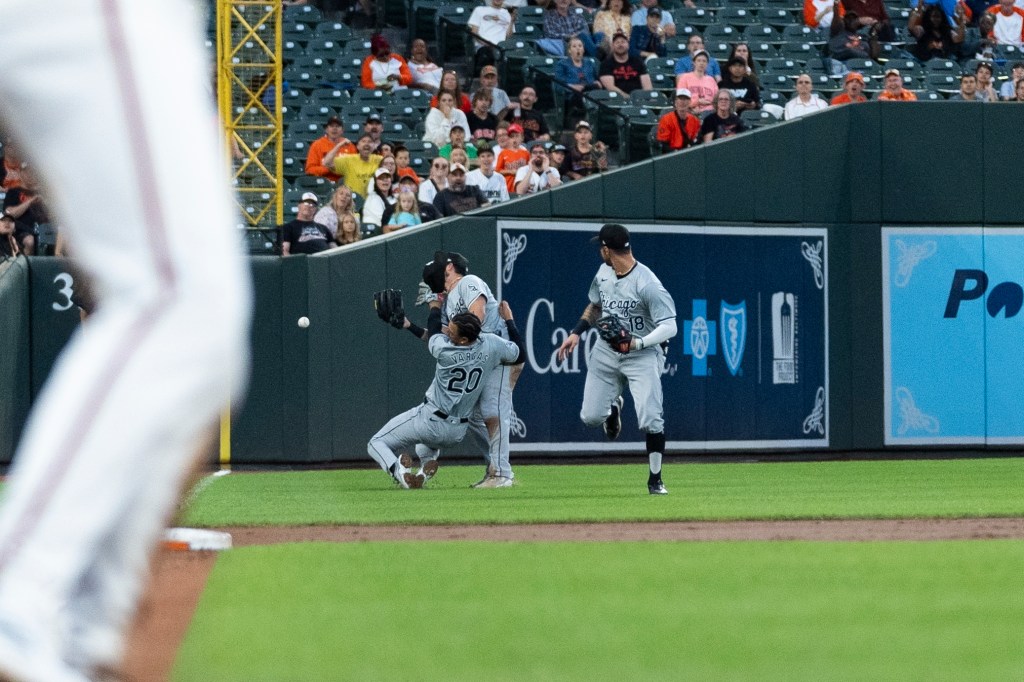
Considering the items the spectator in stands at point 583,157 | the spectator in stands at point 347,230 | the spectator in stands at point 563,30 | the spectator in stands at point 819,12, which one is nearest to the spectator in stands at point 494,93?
the spectator in stands at point 583,157

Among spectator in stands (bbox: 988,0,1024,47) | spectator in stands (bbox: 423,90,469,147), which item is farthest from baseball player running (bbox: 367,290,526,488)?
spectator in stands (bbox: 988,0,1024,47)

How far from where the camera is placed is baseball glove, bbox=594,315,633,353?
1120 cm

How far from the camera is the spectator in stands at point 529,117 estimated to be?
17.4 metres

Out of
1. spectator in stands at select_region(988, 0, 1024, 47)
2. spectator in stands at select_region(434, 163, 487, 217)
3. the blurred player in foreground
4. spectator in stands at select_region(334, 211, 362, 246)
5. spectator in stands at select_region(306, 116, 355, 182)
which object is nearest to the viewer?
the blurred player in foreground

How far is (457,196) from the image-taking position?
1584cm

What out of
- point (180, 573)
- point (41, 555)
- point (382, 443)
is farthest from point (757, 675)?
point (382, 443)

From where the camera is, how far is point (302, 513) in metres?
9.97

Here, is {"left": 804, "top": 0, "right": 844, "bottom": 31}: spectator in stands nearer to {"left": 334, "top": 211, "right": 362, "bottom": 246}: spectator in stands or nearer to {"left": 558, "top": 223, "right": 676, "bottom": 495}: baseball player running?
{"left": 334, "top": 211, "right": 362, "bottom": 246}: spectator in stands

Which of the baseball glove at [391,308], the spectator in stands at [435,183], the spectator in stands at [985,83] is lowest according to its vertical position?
the baseball glove at [391,308]

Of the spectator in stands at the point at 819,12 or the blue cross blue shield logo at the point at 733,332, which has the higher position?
the spectator in stands at the point at 819,12

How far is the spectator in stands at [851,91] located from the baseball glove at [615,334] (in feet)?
24.1

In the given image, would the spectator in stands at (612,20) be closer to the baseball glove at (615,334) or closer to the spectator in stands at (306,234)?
the spectator in stands at (306,234)

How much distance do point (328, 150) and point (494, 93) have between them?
2.14m

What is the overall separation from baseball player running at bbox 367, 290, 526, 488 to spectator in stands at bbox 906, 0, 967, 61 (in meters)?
10.8
